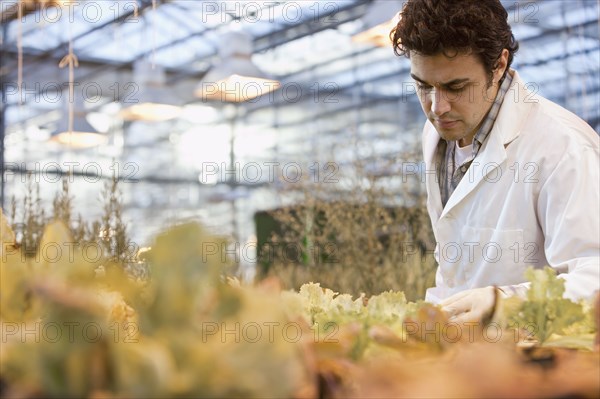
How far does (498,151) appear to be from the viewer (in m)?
1.62

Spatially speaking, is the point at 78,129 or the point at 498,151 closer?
the point at 498,151

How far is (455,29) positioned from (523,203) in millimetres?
398

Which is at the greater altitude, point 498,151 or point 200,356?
point 498,151

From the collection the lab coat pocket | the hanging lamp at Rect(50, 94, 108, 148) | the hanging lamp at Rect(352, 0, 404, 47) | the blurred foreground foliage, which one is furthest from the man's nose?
the hanging lamp at Rect(50, 94, 108, 148)

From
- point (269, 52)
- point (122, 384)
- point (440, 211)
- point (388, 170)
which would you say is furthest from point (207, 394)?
point (269, 52)

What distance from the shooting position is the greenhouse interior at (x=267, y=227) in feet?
1.18

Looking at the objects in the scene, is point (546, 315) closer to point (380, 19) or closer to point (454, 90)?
point (454, 90)

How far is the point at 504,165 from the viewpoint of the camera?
1621mm

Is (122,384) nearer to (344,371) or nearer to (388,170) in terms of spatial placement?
(344,371)

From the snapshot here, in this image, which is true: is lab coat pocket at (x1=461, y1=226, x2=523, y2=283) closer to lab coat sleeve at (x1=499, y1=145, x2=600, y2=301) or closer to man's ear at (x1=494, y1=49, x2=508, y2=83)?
lab coat sleeve at (x1=499, y1=145, x2=600, y2=301)

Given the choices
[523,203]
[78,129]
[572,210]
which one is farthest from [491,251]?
[78,129]

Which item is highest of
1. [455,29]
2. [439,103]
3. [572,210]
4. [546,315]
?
[455,29]

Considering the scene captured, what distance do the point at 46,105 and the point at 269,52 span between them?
419cm

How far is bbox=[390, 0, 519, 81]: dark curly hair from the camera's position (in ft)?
4.85
